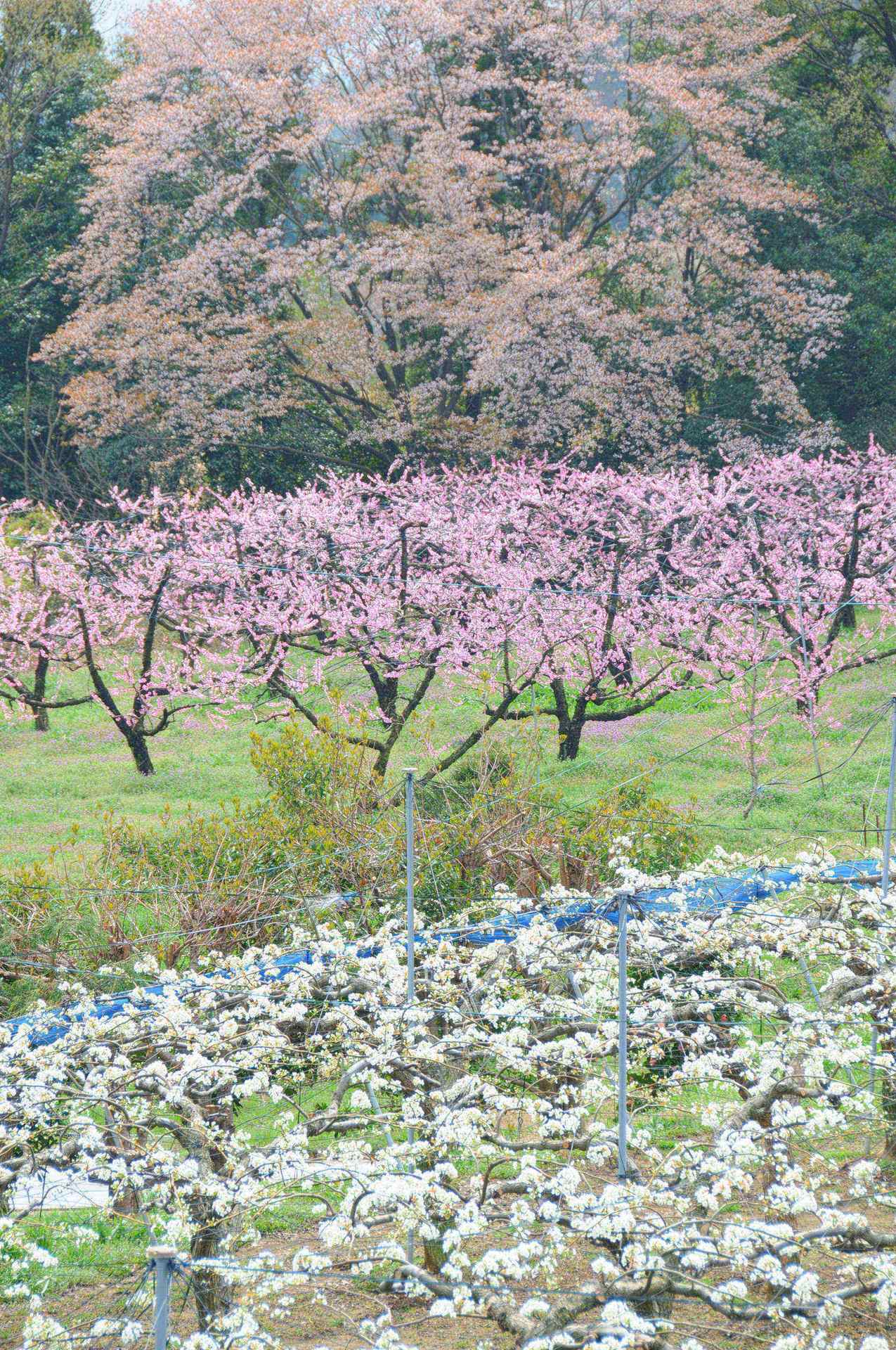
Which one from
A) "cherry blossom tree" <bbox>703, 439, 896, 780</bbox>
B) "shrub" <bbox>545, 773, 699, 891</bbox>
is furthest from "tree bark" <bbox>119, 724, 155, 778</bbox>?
"cherry blossom tree" <bbox>703, 439, 896, 780</bbox>

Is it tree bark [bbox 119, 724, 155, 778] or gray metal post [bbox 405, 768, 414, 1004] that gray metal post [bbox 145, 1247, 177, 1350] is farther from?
tree bark [bbox 119, 724, 155, 778]

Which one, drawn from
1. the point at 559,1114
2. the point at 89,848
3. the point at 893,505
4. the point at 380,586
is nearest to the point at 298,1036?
the point at 559,1114

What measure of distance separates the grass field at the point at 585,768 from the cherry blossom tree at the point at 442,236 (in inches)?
233

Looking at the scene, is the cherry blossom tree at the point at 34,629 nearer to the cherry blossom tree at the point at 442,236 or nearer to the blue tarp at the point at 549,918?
the blue tarp at the point at 549,918

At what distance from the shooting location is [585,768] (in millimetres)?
11328

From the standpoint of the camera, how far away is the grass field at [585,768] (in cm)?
976

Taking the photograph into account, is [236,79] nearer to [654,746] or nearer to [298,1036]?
[654,746]

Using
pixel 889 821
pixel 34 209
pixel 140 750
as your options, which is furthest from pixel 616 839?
pixel 34 209

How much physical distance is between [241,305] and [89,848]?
12311 millimetres

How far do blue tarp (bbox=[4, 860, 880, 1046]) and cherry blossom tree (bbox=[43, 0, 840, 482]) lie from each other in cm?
1165

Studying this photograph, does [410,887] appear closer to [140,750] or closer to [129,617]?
[140,750]

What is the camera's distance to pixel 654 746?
40.5ft

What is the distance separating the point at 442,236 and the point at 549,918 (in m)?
13.8

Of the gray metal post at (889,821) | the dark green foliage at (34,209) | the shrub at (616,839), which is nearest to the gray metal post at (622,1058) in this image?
the gray metal post at (889,821)
